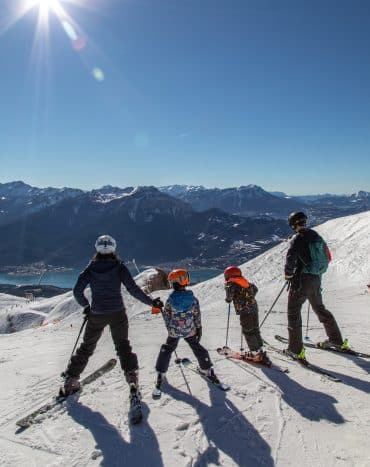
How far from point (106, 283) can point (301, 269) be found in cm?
403

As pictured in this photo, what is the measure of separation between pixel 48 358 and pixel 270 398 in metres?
6.12

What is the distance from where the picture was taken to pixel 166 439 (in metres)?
5.00

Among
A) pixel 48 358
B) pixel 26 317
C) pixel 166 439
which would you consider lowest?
pixel 26 317

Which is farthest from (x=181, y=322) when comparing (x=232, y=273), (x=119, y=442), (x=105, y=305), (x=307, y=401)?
(x=307, y=401)

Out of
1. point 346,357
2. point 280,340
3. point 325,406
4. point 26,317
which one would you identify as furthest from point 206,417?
point 26,317

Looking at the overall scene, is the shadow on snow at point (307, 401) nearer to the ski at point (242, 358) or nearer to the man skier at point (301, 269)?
the ski at point (242, 358)

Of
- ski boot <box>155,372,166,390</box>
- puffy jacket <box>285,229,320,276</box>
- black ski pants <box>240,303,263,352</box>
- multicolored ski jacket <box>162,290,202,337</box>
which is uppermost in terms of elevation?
puffy jacket <box>285,229,320,276</box>

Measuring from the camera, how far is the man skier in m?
7.60

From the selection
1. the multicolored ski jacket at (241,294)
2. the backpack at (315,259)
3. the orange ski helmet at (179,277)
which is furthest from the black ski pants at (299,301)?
the orange ski helmet at (179,277)

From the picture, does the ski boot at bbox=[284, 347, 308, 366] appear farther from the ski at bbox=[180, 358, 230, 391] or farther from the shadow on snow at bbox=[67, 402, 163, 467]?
the shadow on snow at bbox=[67, 402, 163, 467]

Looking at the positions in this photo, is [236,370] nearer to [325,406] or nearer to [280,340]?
[325,406]

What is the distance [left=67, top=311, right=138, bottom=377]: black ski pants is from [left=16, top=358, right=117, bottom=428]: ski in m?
0.45

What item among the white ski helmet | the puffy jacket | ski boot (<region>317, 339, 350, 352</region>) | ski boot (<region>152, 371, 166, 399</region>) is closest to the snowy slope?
ski boot (<region>152, 371, 166, 399</region>)

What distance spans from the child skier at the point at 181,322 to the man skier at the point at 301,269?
220cm
